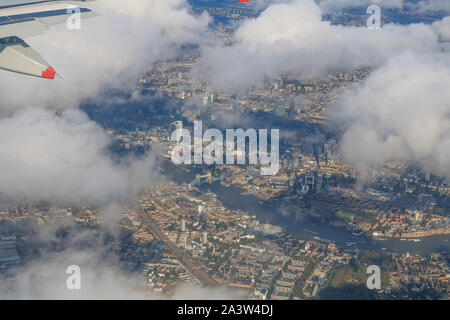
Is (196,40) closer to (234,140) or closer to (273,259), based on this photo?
(234,140)

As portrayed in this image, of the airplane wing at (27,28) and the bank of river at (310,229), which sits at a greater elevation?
the airplane wing at (27,28)

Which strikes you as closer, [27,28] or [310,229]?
[27,28]

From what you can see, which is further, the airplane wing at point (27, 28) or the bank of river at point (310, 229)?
the bank of river at point (310, 229)

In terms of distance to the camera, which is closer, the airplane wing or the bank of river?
the airplane wing

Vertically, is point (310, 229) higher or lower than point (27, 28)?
lower

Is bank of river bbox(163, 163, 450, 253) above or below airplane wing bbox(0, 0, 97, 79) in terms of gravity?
below
